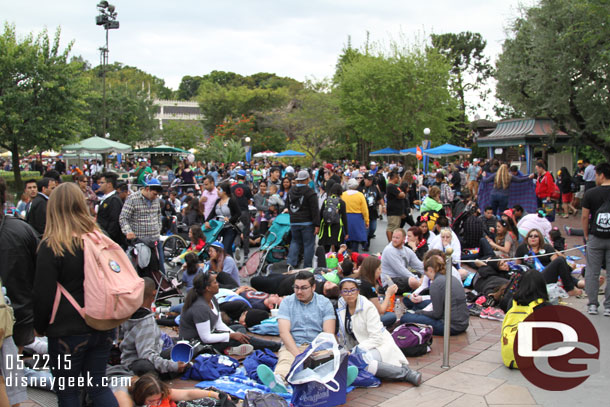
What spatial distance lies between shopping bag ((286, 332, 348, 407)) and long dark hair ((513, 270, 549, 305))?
205 cm

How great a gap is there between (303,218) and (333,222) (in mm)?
564

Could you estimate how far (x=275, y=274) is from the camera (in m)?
8.71

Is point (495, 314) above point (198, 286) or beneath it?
beneath

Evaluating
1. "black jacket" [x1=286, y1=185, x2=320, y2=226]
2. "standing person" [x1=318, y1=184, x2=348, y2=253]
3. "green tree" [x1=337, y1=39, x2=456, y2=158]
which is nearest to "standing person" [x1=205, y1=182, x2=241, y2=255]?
"black jacket" [x1=286, y1=185, x2=320, y2=226]

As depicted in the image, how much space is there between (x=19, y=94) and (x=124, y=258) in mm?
24755

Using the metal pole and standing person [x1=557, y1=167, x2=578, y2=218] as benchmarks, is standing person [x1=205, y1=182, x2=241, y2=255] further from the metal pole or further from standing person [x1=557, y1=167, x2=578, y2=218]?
standing person [x1=557, y1=167, x2=578, y2=218]

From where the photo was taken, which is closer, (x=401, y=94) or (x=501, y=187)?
(x=501, y=187)

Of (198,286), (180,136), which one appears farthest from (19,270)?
(180,136)

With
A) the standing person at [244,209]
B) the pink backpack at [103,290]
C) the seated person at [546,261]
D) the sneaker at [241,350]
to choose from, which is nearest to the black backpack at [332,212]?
the standing person at [244,209]

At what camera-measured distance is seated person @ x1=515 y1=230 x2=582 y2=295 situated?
26.3 ft

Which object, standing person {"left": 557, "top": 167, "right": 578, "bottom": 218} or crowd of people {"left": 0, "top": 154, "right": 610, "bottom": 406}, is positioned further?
standing person {"left": 557, "top": 167, "right": 578, "bottom": 218}

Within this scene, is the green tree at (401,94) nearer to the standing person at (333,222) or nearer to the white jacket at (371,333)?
the standing person at (333,222)

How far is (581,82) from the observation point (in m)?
19.2

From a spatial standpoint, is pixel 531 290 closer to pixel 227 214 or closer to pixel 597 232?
pixel 597 232
